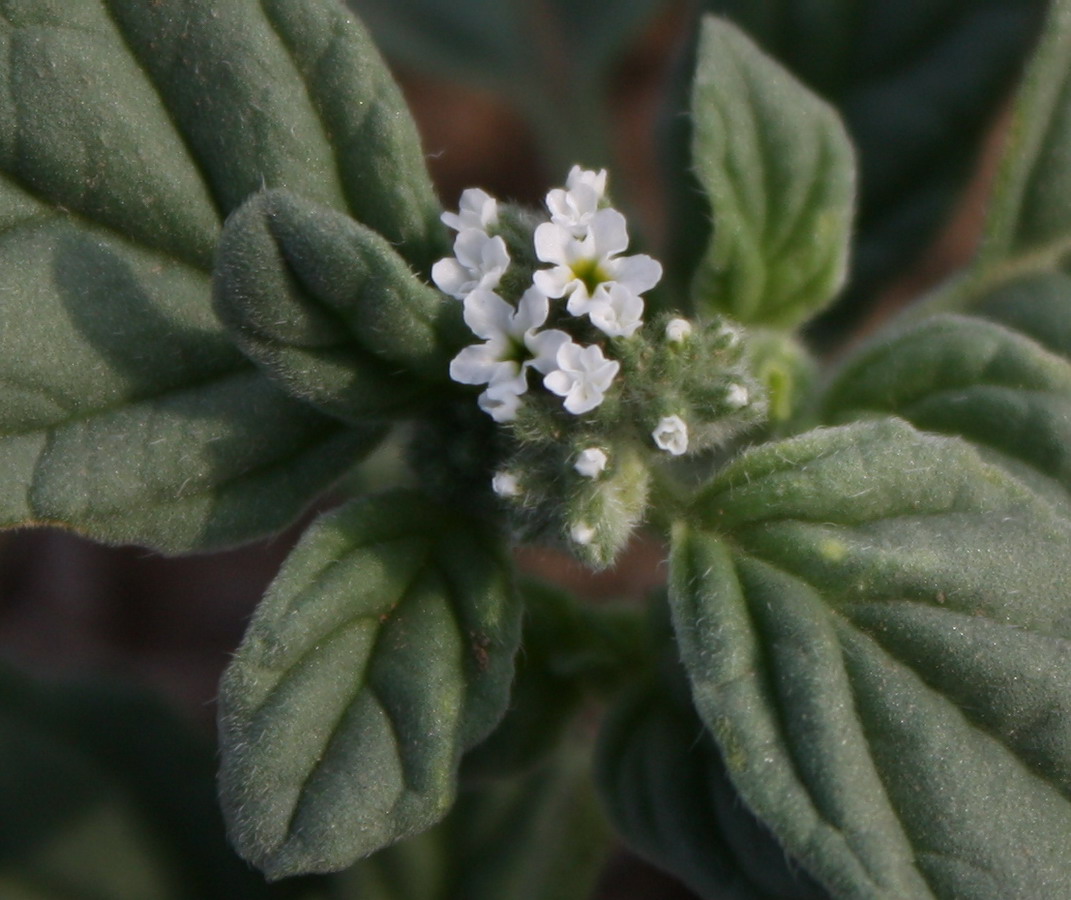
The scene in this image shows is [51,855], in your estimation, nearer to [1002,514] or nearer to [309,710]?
[309,710]

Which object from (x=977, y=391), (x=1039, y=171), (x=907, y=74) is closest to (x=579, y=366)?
(x=977, y=391)

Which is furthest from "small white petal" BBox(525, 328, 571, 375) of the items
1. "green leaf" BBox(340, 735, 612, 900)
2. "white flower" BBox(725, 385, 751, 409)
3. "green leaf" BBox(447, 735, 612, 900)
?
"green leaf" BBox(340, 735, 612, 900)

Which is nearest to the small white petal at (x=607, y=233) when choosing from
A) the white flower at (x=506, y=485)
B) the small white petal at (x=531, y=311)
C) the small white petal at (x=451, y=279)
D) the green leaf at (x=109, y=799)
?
the small white petal at (x=531, y=311)

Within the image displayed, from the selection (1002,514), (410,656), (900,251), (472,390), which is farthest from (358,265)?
(900,251)

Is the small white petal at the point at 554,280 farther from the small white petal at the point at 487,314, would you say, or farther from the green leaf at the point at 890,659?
the green leaf at the point at 890,659

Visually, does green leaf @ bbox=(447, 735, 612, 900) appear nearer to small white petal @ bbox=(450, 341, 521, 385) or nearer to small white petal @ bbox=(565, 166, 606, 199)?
small white petal @ bbox=(450, 341, 521, 385)

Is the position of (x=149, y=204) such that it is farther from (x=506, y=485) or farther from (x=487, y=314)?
(x=506, y=485)

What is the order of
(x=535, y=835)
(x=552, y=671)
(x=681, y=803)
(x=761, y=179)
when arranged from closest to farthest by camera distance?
(x=681, y=803)
(x=761, y=179)
(x=552, y=671)
(x=535, y=835)
